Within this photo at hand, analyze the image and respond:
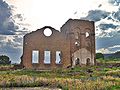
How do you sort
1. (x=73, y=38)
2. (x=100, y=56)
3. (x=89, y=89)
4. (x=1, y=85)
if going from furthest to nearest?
1. (x=100, y=56)
2. (x=73, y=38)
3. (x=1, y=85)
4. (x=89, y=89)

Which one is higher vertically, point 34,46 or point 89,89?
point 34,46

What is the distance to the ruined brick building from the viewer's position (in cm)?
4506

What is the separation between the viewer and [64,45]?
47.2 metres

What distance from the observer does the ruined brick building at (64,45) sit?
45.1 meters

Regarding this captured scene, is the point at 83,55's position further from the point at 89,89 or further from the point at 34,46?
the point at 89,89

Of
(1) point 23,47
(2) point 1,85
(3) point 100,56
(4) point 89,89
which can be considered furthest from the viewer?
(3) point 100,56

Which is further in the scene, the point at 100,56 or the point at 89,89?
the point at 100,56

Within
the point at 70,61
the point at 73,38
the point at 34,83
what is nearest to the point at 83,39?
the point at 73,38

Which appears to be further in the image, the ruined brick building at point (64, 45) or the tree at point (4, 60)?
the tree at point (4, 60)

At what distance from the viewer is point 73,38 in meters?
48.9

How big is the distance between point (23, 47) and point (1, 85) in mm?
34265

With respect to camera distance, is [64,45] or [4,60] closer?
[64,45]

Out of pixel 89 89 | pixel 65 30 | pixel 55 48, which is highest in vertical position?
pixel 65 30

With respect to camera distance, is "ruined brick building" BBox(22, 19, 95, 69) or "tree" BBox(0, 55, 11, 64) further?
"tree" BBox(0, 55, 11, 64)
